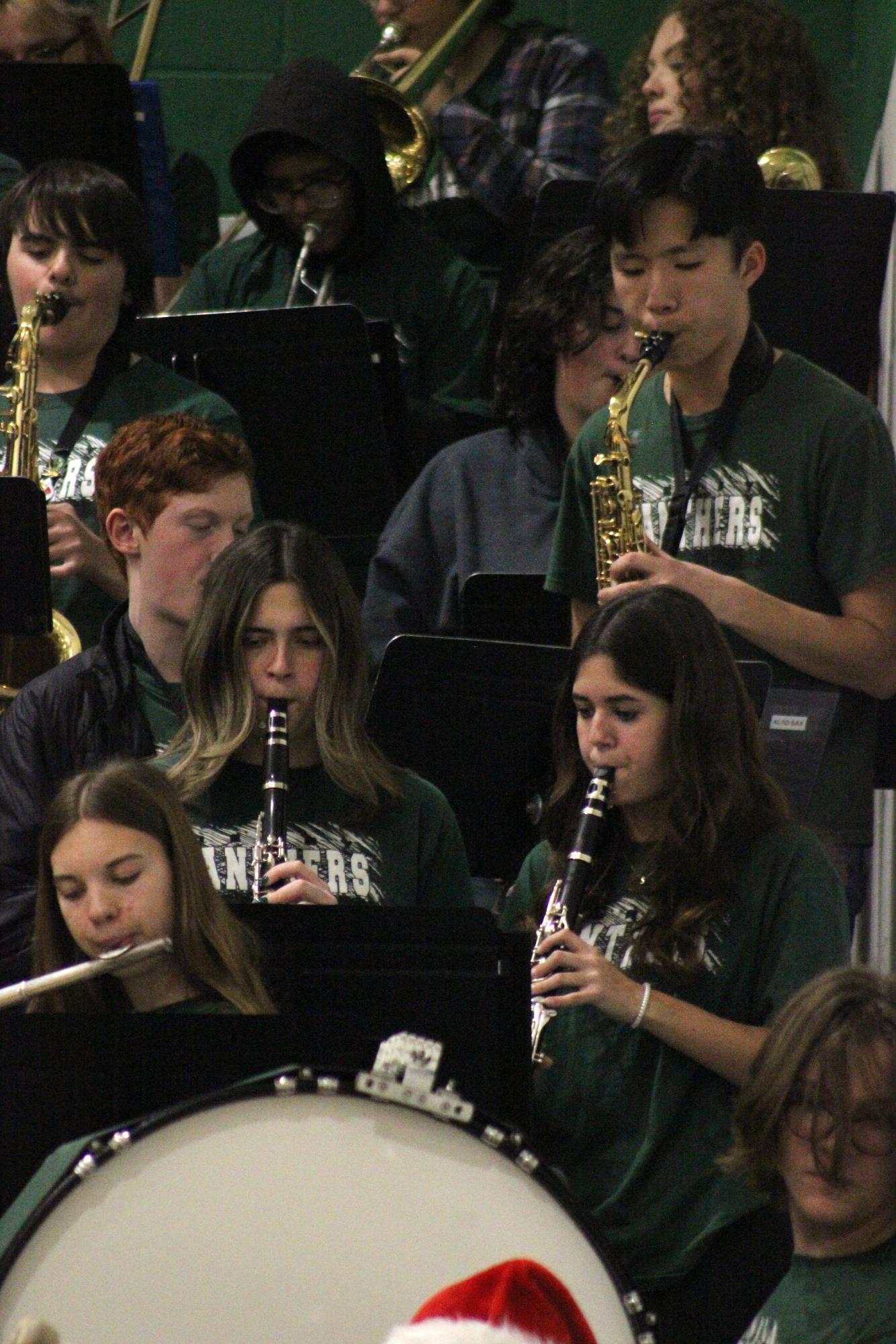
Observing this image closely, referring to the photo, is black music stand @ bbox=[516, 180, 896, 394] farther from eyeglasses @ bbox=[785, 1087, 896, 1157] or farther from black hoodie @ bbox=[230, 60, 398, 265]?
eyeglasses @ bbox=[785, 1087, 896, 1157]

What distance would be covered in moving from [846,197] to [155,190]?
1562mm

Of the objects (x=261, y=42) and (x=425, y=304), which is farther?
(x=261, y=42)

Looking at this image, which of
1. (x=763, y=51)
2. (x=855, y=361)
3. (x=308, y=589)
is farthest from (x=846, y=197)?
(x=308, y=589)

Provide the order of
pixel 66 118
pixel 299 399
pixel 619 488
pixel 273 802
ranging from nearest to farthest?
pixel 273 802, pixel 619 488, pixel 299 399, pixel 66 118

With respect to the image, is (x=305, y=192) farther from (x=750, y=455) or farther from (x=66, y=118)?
(x=750, y=455)

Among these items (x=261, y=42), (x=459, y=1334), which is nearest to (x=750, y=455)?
(x=459, y=1334)

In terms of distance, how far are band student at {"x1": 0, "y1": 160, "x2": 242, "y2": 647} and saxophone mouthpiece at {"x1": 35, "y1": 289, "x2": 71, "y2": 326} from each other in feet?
0.03

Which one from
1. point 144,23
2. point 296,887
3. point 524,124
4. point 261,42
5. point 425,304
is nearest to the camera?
point 296,887

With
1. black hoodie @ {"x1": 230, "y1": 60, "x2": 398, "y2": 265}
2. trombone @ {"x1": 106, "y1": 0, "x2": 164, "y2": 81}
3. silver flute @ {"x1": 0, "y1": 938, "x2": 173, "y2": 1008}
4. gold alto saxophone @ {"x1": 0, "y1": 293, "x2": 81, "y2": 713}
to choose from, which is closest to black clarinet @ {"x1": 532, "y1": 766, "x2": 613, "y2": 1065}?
silver flute @ {"x1": 0, "y1": 938, "x2": 173, "y2": 1008}

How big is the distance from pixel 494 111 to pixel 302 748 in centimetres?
249

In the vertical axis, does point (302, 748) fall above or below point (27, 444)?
below

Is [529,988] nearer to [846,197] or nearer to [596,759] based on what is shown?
[596,759]

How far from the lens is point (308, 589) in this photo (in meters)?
2.98

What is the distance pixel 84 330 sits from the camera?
3861 millimetres
